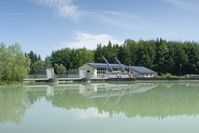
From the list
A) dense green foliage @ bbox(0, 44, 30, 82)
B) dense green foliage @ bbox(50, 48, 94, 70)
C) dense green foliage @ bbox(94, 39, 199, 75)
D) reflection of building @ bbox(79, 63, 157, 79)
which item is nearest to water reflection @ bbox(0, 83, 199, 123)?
dense green foliage @ bbox(0, 44, 30, 82)

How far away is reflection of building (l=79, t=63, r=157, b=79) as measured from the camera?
168ft

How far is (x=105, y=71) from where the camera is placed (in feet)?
177

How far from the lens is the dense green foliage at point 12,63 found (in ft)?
114

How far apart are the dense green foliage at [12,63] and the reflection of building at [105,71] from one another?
511 inches

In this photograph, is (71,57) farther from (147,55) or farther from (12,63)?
(12,63)

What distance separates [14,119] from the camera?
1048 cm

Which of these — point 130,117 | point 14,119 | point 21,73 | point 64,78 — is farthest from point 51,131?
point 64,78

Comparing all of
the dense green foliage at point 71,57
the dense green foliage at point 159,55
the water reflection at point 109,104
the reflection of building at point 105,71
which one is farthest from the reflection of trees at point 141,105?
the dense green foliage at point 71,57

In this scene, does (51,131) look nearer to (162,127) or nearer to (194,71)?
(162,127)

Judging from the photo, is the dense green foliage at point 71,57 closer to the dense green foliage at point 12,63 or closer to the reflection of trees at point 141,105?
the dense green foliage at point 12,63

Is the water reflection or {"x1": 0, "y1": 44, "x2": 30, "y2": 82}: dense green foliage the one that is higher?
{"x1": 0, "y1": 44, "x2": 30, "y2": 82}: dense green foliage

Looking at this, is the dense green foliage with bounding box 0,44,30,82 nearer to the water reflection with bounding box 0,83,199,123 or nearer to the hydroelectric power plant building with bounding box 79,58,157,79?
the hydroelectric power plant building with bounding box 79,58,157,79

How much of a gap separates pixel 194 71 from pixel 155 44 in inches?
365

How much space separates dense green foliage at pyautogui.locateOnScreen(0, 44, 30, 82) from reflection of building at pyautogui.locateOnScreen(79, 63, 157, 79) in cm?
1297
